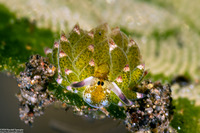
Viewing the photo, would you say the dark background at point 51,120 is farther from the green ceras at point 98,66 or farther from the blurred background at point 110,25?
the green ceras at point 98,66

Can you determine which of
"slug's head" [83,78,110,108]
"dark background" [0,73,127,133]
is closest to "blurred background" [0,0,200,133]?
"dark background" [0,73,127,133]

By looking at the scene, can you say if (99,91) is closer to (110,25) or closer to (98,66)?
(98,66)

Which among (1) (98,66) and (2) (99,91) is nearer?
(2) (99,91)

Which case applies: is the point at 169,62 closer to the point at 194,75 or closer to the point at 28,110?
the point at 194,75

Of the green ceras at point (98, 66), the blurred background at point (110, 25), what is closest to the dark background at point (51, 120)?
the blurred background at point (110, 25)

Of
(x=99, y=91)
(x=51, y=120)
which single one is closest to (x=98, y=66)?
(x=99, y=91)

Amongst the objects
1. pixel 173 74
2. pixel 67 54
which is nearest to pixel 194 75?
pixel 173 74
